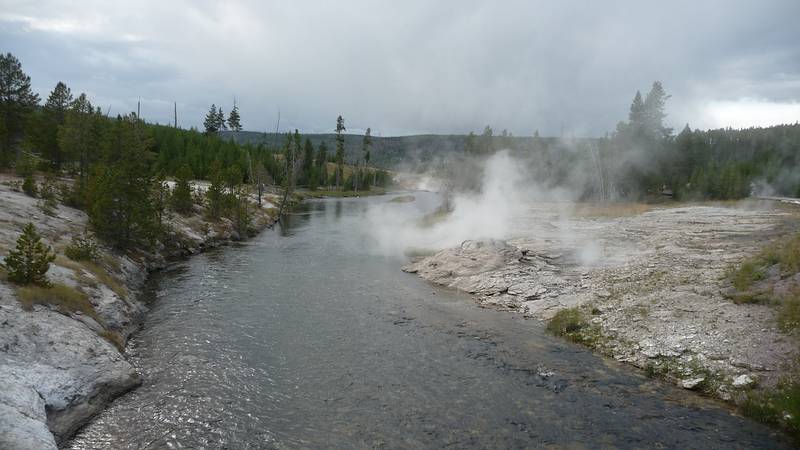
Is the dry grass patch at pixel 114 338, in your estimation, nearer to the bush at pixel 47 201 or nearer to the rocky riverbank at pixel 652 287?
the bush at pixel 47 201

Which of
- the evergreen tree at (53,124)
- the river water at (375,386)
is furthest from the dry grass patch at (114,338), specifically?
the evergreen tree at (53,124)

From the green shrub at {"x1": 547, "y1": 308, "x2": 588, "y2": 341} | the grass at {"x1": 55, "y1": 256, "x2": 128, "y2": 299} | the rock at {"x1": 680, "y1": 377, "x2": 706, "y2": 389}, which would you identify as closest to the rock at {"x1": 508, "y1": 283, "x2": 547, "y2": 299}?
the green shrub at {"x1": 547, "y1": 308, "x2": 588, "y2": 341}

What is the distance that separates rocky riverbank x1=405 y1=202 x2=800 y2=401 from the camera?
1681cm

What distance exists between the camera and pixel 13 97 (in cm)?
5356

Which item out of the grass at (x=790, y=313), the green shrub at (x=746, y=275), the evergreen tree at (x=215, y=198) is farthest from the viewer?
the evergreen tree at (x=215, y=198)

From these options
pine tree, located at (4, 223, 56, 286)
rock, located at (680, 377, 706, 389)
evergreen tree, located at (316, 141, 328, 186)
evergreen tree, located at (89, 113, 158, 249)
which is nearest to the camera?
rock, located at (680, 377, 706, 389)

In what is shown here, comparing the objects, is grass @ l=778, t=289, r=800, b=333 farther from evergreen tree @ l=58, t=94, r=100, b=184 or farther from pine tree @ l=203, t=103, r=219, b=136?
pine tree @ l=203, t=103, r=219, b=136

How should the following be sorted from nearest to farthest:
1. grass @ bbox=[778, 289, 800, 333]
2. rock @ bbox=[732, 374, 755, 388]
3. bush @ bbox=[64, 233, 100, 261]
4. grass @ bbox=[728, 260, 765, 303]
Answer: rock @ bbox=[732, 374, 755, 388]
grass @ bbox=[778, 289, 800, 333]
grass @ bbox=[728, 260, 765, 303]
bush @ bbox=[64, 233, 100, 261]

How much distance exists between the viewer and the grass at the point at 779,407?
1355 cm

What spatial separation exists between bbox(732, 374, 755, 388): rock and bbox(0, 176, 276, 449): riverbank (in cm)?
2071

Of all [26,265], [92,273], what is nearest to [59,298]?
[26,265]

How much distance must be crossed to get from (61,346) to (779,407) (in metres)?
23.3

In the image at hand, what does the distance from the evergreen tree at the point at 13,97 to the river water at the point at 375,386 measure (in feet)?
147

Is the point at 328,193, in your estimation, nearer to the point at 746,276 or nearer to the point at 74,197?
the point at 74,197
